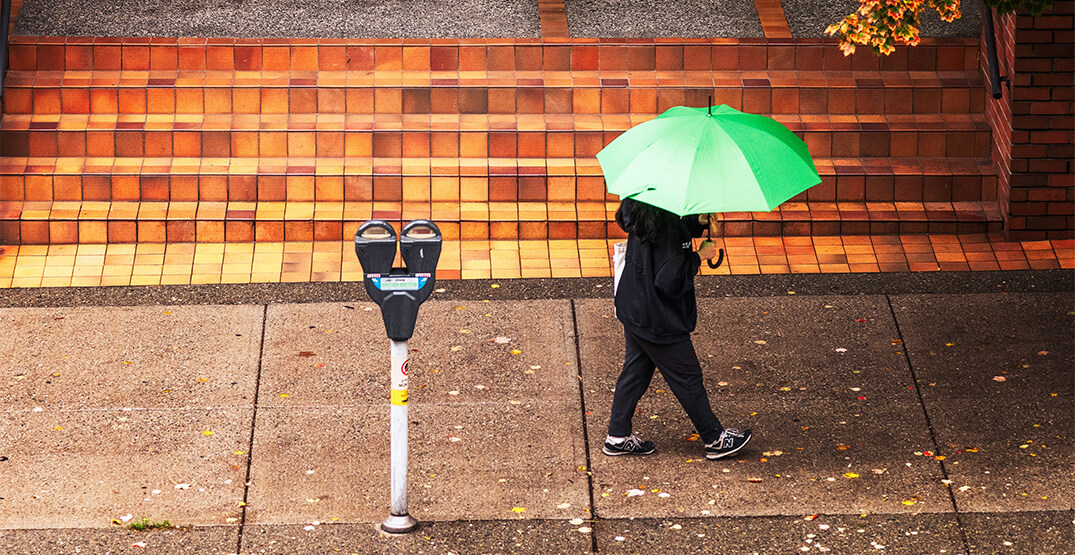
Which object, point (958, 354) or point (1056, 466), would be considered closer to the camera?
point (1056, 466)

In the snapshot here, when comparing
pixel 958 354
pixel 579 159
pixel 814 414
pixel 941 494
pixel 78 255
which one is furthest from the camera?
pixel 579 159

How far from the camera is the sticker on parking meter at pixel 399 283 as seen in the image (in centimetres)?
499

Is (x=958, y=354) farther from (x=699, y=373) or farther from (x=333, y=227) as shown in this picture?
(x=333, y=227)

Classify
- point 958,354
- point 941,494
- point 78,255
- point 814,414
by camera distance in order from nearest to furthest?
point 941,494, point 814,414, point 958,354, point 78,255

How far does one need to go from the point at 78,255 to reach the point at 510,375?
10.9 ft

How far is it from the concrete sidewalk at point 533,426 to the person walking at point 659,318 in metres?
0.13

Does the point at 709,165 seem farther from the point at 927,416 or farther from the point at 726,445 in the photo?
the point at 927,416

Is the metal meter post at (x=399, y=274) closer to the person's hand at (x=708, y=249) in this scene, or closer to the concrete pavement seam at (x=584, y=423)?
the concrete pavement seam at (x=584, y=423)

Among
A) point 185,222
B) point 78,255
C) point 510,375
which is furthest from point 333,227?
point 510,375

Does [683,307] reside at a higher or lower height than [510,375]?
higher

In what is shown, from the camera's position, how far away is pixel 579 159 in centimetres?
905

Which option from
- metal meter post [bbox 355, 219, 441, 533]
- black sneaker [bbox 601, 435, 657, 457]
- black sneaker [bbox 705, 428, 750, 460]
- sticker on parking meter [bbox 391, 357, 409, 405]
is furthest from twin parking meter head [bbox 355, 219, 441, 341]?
black sneaker [bbox 705, 428, 750, 460]

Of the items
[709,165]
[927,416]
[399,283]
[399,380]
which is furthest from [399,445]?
[927,416]

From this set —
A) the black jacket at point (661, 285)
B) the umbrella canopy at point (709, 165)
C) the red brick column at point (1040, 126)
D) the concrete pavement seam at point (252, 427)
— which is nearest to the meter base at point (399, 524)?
the concrete pavement seam at point (252, 427)
